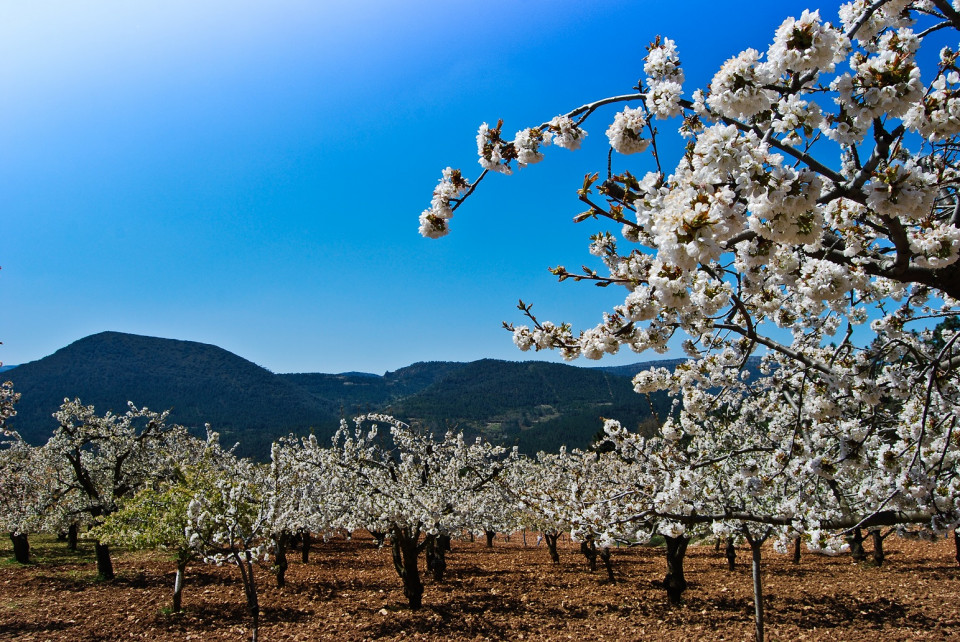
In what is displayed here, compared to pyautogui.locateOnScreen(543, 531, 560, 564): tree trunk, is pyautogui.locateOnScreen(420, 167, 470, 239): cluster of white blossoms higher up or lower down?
higher up

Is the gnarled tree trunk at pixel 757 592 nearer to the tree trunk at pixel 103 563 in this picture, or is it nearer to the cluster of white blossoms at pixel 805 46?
the cluster of white blossoms at pixel 805 46

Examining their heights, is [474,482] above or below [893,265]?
below

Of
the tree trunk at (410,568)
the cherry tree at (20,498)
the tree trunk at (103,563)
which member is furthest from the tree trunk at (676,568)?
the cherry tree at (20,498)

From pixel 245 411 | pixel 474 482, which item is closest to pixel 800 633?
pixel 474 482

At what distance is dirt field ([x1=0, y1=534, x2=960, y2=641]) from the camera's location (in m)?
10.3

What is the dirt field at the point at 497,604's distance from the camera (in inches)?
407

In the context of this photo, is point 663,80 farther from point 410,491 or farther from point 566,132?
point 410,491

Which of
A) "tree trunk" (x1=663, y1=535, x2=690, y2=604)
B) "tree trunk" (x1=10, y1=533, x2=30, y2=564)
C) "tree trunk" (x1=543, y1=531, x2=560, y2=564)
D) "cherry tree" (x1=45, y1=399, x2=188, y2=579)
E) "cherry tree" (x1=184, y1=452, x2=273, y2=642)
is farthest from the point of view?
"tree trunk" (x1=543, y1=531, x2=560, y2=564)

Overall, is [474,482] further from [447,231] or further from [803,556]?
[803,556]

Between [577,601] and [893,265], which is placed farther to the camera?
[577,601]

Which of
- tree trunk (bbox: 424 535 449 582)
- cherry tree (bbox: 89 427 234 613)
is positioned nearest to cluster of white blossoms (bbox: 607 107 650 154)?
cherry tree (bbox: 89 427 234 613)

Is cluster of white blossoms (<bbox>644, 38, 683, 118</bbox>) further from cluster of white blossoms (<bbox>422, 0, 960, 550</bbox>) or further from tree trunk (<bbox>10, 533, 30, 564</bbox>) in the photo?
tree trunk (<bbox>10, 533, 30, 564</bbox>)

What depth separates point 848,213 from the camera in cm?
324

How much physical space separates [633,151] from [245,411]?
215 meters
